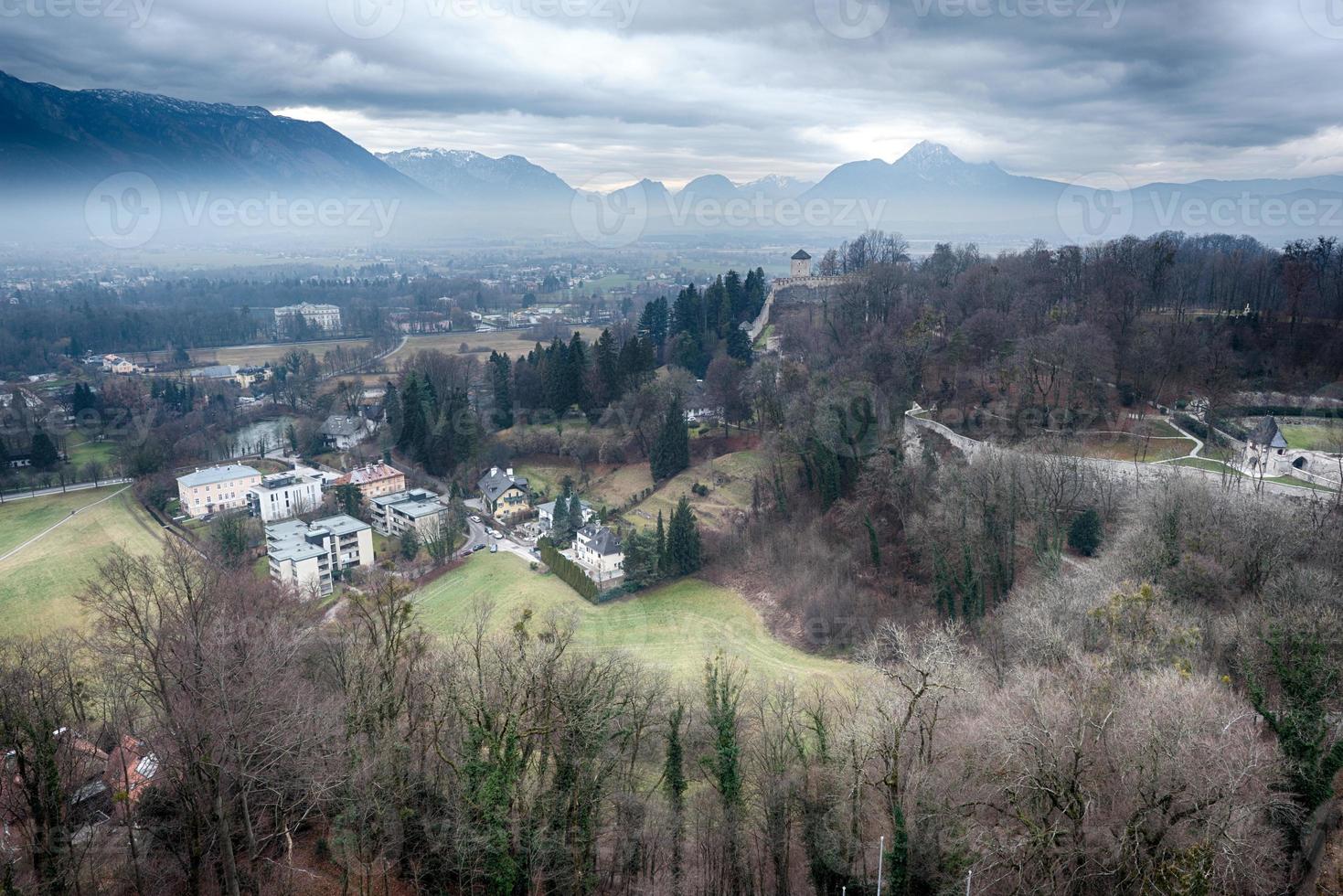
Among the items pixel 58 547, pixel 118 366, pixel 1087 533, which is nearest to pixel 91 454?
pixel 58 547

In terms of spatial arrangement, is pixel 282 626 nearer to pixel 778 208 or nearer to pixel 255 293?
pixel 778 208

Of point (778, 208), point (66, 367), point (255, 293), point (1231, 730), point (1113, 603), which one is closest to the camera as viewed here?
point (1231, 730)

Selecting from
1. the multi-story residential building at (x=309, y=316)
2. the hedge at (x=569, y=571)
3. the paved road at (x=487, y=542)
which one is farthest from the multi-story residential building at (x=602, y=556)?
the multi-story residential building at (x=309, y=316)

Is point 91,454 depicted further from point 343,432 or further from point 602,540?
point 602,540

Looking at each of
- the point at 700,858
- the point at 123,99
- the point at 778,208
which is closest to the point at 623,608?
the point at 700,858

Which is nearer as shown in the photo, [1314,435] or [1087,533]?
[1087,533]

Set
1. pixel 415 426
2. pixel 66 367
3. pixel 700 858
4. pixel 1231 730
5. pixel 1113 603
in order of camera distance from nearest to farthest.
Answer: pixel 1231 730 < pixel 700 858 < pixel 1113 603 < pixel 415 426 < pixel 66 367

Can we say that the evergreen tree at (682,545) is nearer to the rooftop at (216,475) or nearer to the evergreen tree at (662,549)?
the evergreen tree at (662,549)
